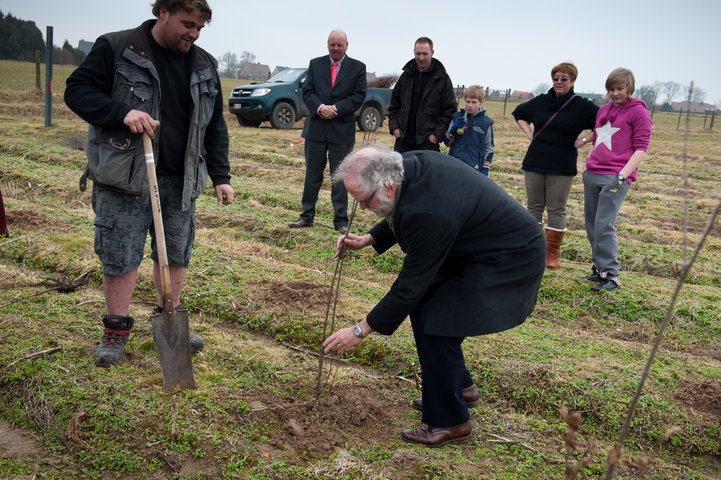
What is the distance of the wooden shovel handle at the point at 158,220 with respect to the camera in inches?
126

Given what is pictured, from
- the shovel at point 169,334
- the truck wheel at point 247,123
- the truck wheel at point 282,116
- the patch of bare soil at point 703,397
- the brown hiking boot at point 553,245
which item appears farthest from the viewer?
the truck wheel at point 247,123

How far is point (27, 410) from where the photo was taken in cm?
327

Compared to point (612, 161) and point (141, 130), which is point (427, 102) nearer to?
point (612, 161)

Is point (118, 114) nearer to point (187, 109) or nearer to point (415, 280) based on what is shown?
point (187, 109)

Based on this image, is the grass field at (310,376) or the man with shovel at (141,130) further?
the man with shovel at (141,130)

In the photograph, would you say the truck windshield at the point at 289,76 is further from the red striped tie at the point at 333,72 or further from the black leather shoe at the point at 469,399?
the black leather shoe at the point at 469,399

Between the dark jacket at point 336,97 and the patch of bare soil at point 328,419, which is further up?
the dark jacket at point 336,97

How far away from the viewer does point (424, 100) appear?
6.58 metres

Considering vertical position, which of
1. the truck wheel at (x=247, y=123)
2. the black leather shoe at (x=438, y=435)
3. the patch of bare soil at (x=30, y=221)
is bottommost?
the black leather shoe at (x=438, y=435)

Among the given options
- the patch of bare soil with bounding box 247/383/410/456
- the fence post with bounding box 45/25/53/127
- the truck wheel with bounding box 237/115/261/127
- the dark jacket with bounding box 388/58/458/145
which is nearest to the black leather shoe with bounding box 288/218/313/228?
the dark jacket with bounding box 388/58/458/145

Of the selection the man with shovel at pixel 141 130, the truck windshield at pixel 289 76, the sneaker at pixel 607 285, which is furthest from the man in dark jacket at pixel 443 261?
the truck windshield at pixel 289 76

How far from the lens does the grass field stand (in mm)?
3021

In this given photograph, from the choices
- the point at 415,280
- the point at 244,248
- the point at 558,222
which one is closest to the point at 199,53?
the point at 415,280

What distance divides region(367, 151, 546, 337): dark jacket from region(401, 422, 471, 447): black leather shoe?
0.58m
